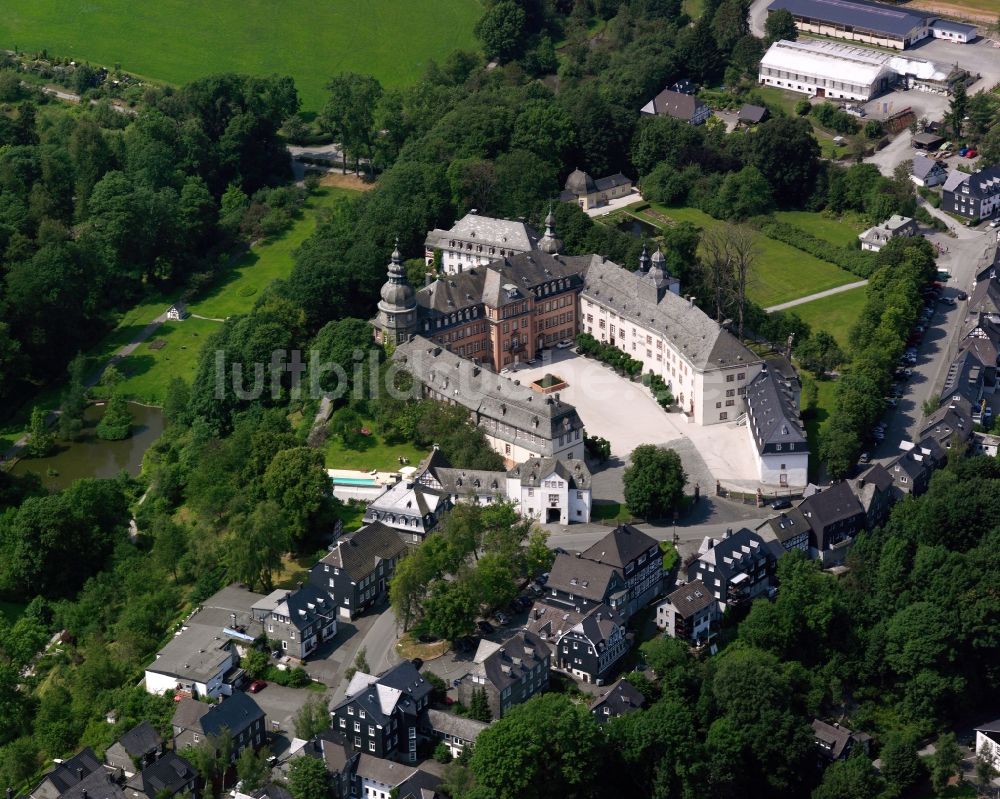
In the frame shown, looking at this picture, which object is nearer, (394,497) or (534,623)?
(534,623)

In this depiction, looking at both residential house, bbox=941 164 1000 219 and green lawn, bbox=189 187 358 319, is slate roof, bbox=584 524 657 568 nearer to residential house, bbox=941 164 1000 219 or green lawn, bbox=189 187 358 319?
green lawn, bbox=189 187 358 319

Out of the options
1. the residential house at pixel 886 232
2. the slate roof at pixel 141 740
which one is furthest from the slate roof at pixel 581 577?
the residential house at pixel 886 232

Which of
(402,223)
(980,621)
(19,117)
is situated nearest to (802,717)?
(980,621)

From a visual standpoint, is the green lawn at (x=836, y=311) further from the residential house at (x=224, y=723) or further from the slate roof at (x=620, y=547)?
the residential house at (x=224, y=723)

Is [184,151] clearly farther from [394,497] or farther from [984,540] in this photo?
[984,540]

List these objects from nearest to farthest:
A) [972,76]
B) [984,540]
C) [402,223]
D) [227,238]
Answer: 1. [984,540]
2. [402,223]
3. [227,238]
4. [972,76]

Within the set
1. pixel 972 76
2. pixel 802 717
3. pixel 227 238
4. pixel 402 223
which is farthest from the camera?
pixel 972 76

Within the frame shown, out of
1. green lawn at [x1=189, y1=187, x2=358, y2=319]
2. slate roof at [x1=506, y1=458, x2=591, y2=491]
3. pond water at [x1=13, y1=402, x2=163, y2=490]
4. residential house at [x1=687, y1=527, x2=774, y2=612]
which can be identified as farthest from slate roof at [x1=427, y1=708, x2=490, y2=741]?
green lawn at [x1=189, y1=187, x2=358, y2=319]

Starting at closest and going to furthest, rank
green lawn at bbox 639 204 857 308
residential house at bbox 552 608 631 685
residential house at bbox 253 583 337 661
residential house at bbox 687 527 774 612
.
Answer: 1. residential house at bbox 552 608 631 685
2. residential house at bbox 253 583 337 661
3. residential house at bbox 687 527 774 612
4. green lawn at bbox 639 204 857 308
